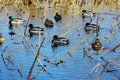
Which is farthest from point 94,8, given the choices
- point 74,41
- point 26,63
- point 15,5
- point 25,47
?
point 26,63

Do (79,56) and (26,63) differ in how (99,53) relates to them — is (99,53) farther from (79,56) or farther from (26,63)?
(26,63)

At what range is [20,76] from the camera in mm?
12539

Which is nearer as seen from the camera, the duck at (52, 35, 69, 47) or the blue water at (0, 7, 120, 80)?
the blue water at (0, 7, 120, 80)

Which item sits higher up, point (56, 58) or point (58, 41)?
point (56, 58)

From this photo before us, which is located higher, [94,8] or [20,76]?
[20,76]

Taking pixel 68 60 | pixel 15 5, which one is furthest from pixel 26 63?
pixel 15 5

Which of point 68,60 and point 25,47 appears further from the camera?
point 25,47

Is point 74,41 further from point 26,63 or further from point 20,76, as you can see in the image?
point 20,76

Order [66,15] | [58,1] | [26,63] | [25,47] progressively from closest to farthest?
[26,63] < [25,47] < [66,15] < [58,1]

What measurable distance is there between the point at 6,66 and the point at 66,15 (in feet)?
51.5

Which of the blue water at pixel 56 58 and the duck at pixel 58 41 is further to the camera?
the duck at pixel 58 41

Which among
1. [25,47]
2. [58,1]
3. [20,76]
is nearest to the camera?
[20,76]

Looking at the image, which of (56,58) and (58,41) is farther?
(58,41)

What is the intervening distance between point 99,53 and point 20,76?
4.48 metres
